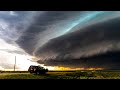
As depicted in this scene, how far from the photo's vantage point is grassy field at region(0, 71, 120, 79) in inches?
247

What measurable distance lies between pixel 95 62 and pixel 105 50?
0.90 ft

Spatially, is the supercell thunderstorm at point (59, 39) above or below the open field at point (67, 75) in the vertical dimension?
above

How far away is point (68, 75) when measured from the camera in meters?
6.28

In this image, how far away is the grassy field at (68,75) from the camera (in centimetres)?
626

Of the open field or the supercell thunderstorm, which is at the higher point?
the supercell thunderstorm

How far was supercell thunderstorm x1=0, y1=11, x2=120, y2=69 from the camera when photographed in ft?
20.7

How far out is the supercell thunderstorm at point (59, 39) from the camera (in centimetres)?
632

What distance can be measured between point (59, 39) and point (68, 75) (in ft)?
2.10

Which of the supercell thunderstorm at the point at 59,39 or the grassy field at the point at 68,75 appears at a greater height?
the supercell thunderstorm at the point at 59,39

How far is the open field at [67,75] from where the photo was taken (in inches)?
247

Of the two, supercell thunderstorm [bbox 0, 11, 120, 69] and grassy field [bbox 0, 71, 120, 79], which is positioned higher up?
supercell thunderstorm [bbox 0, 11, 120, 69]
